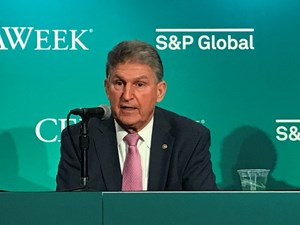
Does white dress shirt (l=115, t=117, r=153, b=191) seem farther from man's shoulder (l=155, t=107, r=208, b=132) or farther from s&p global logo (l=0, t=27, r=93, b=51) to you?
s&p global logo (l=0, t=27, r=93, b=51)

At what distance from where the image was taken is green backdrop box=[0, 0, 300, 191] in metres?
3.92

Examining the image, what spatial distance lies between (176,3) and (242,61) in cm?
47

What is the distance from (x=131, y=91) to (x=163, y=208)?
101cm

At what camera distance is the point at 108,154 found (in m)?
3.08

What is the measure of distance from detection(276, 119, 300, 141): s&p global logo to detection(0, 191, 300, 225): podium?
1.78 metres

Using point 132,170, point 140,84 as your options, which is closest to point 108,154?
point 132,170

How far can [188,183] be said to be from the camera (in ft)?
10.0

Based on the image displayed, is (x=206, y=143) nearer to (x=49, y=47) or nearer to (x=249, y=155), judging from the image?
(x=249, y=155)

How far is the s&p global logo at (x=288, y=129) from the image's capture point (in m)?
3.92

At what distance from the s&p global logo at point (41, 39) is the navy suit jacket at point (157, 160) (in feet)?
2.61

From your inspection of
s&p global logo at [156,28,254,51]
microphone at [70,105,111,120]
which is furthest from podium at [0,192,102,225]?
s&p global logo at [156,28,254,51]

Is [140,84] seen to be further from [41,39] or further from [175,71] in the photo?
[41,39]

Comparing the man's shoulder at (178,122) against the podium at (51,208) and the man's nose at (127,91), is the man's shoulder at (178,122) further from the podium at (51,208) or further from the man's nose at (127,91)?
the podium at (51,208)

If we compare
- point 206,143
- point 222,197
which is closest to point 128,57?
point 206,143
